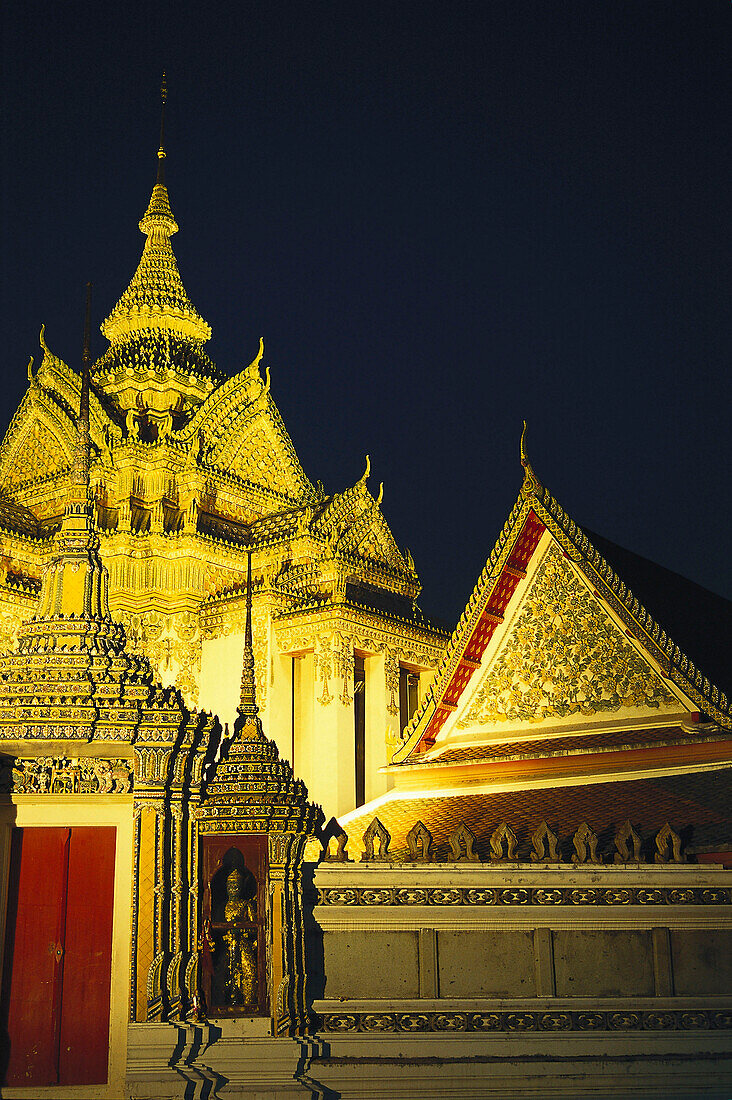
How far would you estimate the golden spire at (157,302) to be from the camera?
83.9 ft

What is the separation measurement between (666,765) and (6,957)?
465cm

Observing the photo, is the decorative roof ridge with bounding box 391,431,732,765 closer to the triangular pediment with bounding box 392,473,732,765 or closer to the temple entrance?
the triangular pediment with bounding box 392,473,732,765

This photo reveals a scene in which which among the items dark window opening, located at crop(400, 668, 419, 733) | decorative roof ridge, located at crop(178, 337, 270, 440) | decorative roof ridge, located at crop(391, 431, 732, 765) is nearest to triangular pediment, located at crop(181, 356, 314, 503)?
decorative roof ridge, located at crop(178, 337, 270, 440)

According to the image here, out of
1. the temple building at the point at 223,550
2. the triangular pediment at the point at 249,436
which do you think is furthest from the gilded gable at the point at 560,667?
the triangular pediment at the point at 249,436

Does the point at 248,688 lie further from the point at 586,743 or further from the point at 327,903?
the point at 586,743

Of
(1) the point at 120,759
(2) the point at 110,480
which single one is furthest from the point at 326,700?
(1) the point at 120,759

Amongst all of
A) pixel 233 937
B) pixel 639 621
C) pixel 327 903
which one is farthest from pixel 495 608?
pixel 233 937

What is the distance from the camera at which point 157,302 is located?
25812mm

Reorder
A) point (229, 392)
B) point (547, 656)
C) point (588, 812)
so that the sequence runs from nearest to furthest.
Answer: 1. point (588, 812)
2. point (547, 656)
3. point (229, 392)

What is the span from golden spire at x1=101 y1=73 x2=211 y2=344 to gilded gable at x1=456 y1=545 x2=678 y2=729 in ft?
55.0

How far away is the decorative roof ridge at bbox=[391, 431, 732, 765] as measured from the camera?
916cm

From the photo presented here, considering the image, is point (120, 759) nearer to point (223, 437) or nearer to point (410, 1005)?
point (410, 1005)

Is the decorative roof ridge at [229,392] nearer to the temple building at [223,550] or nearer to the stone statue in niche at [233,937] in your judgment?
the temple building at [223,550]

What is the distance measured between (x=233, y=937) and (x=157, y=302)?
20.2 m
